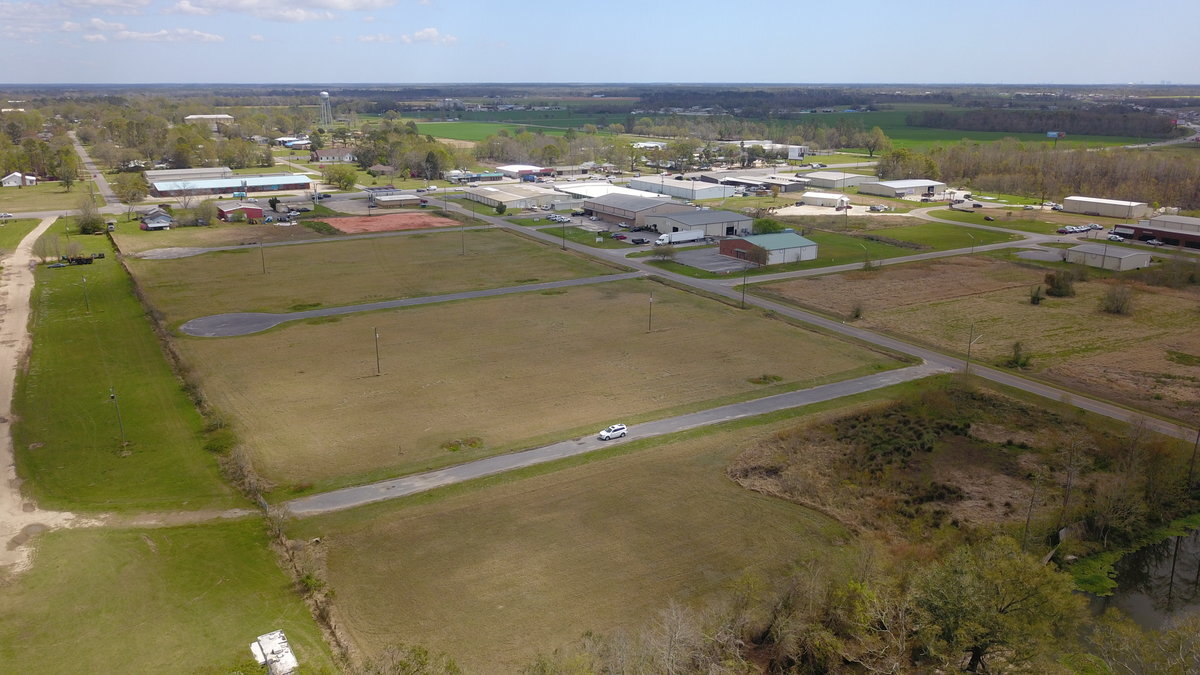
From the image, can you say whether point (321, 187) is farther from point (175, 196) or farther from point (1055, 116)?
point (1055, 116)

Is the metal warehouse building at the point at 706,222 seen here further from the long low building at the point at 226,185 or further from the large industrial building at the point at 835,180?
the long low building at the point at 226,185

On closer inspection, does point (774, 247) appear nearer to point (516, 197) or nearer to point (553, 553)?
point (516, 197)

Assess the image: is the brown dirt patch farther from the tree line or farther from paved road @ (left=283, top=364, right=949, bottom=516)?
the tree line

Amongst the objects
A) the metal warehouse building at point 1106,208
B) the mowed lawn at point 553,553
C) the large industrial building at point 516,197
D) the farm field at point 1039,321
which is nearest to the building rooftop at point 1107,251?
the farm field at point 1039,321

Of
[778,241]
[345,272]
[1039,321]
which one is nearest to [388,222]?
[345,272]

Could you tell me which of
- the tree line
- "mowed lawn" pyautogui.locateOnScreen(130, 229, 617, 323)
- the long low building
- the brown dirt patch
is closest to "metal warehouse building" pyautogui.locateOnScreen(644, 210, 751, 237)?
"mowed lawn" pyautogui.locateOnScreen(130, 229, 617, 323)
